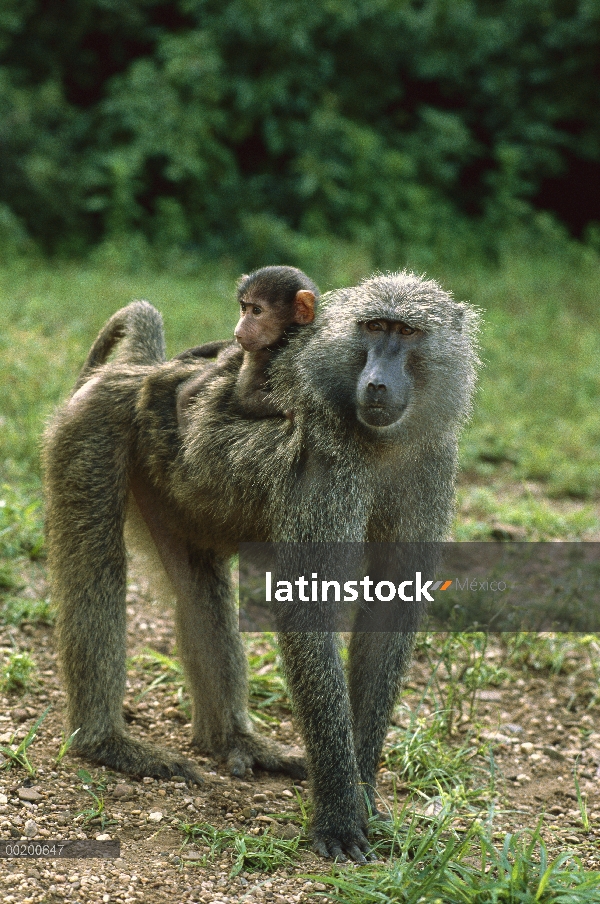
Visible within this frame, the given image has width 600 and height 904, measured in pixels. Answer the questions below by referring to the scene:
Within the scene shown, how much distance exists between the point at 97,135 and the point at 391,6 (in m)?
3.45

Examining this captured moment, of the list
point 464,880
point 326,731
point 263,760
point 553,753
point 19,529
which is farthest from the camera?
point 19,529

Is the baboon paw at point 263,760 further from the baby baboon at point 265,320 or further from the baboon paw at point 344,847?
the baby baboon at point 265,320

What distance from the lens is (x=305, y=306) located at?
310 centimetres

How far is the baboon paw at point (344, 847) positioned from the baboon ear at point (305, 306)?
4.70ft

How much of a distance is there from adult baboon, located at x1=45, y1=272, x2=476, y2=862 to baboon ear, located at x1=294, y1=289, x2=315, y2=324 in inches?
4.5

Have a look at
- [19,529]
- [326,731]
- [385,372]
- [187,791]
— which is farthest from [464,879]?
[19,529]

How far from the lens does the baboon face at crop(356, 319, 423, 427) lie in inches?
105

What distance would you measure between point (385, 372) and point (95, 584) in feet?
3.81

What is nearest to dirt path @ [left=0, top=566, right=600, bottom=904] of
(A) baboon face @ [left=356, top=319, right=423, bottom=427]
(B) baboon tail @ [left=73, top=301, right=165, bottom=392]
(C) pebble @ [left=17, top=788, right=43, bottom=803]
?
(C) pebble @ [left=17, top=788, right=43, bottom=803]

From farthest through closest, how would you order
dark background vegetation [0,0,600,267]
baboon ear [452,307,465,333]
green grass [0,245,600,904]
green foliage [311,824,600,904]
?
dark background vegetation [0,0,600,267], baboon ear [452,307,465,333], green grass [0,245,600,904], green foliage [311,824,600,904]

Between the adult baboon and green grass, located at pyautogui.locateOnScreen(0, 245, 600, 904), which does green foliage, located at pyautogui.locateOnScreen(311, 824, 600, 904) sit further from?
the adult baboon

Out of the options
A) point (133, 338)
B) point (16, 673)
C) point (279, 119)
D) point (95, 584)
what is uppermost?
point (279, 119)

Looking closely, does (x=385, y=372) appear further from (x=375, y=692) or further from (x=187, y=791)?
(x=187, y=791)

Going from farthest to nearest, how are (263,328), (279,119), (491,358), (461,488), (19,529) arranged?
1. (279,119)
2. (491,358)
3. (461,488)
4. (19,529)
5. (263,328)
